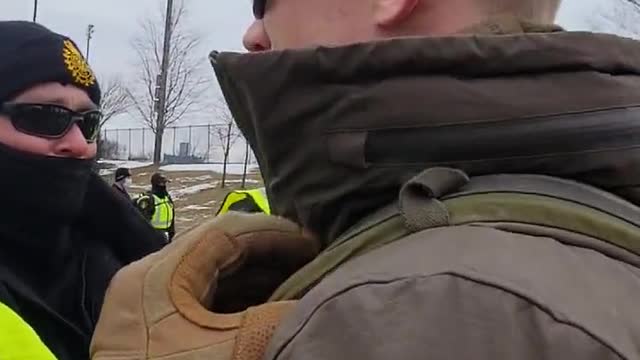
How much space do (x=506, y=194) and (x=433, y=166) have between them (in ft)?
0.34

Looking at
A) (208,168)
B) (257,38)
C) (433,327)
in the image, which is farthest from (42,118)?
(208,168)

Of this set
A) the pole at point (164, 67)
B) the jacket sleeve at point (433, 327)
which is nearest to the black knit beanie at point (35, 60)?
the jacket sleeve at point (433, 327)

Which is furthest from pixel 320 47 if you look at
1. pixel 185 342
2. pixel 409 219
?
pixel 185 342

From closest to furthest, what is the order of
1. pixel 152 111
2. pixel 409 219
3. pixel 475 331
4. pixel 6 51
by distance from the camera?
pixel 475 331
pixel 409 219
pixel 6 51
pixel 152 111

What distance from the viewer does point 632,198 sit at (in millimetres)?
1201

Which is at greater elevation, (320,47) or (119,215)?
(320,47)

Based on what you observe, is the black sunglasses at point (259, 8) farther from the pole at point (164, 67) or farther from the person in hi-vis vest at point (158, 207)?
the pole at point (164, 67)

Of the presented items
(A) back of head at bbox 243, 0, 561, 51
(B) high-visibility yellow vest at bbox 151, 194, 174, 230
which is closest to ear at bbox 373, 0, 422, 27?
(A) back of head at bbox 243, 0, 561, 51

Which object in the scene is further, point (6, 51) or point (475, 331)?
point (6, 51)

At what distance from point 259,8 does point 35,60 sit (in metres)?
2.12

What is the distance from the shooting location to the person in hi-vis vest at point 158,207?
12.8m

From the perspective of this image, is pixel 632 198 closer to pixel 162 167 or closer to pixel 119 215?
pixel 119 215

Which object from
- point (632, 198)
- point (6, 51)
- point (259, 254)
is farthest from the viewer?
point (6, 51)

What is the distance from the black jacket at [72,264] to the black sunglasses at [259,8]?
5.53 ft
